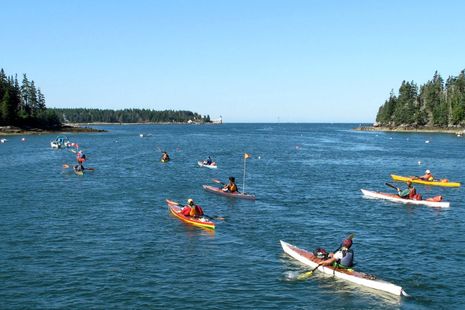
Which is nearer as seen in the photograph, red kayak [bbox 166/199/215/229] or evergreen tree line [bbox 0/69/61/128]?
red kayak [bbox 166/199/215/229]

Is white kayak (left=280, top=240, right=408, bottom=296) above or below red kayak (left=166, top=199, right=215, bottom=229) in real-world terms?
below

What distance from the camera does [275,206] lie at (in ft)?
148

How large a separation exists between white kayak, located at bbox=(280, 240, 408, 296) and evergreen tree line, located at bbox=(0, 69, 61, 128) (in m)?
153

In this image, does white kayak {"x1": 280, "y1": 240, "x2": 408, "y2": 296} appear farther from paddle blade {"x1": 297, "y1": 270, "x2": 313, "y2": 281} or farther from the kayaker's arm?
paddle blade {"x1": 297, "y1": 270, "x2": 313, "y2": 281}

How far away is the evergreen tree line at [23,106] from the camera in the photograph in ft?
533

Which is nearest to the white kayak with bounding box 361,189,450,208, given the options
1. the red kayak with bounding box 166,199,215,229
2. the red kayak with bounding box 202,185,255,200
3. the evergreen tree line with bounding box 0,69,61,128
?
the red kayak with bounding box 202,185,255,200

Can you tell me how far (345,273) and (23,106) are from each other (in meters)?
180

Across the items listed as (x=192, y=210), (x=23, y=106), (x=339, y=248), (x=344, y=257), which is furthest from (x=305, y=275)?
(x=23, y=106)

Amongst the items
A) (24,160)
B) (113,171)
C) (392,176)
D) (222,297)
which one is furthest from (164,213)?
(24,160)

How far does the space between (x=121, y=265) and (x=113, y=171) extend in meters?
45.1

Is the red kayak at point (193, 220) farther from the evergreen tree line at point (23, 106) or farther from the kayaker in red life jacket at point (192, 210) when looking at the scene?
the evergreen tree line at point (23, 106)

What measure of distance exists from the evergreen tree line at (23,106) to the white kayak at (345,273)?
503 ft

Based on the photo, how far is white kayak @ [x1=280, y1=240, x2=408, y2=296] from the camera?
2375 centimetres

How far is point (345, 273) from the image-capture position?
84.3ft
